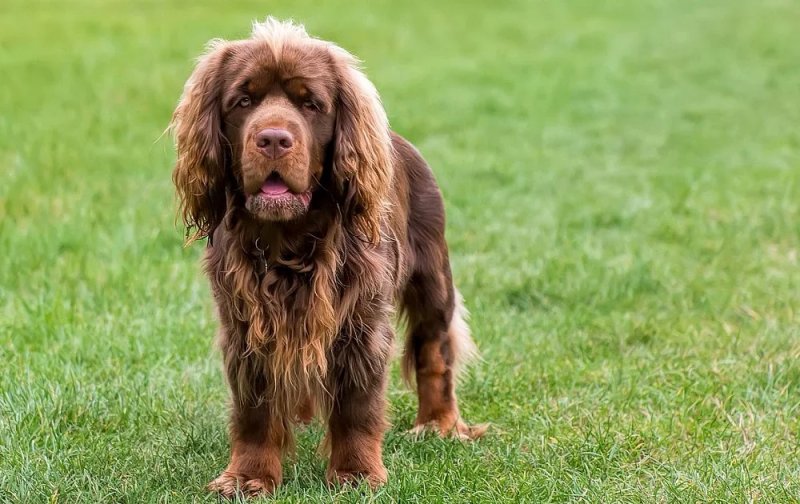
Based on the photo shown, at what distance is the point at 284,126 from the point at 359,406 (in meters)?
1.14

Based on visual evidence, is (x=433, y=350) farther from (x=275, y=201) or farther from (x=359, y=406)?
(x=275, y=201)

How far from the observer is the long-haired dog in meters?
3.64

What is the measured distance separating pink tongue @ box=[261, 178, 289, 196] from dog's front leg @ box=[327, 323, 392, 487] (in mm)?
647

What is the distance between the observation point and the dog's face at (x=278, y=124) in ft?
11.5

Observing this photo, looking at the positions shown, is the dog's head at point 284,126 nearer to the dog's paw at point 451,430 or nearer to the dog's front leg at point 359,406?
the dog's front leg at point 359,406

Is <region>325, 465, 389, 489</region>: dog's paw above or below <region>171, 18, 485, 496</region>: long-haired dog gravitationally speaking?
below

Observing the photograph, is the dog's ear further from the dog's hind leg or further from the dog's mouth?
the dog's hind leg

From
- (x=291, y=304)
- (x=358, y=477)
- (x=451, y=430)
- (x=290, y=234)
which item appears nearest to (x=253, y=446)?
(x=358, y=477)

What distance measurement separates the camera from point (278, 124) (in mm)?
3482

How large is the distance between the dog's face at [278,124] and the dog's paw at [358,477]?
1.02 meters

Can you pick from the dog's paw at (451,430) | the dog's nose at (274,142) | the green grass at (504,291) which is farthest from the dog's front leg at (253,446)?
the dog's nose at (274,142)

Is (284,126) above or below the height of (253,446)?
above

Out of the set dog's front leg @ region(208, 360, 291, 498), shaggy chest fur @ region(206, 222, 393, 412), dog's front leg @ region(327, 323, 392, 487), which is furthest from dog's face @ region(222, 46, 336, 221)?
dog's front leg @ region(208, 360, 291, 498)

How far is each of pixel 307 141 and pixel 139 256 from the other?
3831 millimetres
